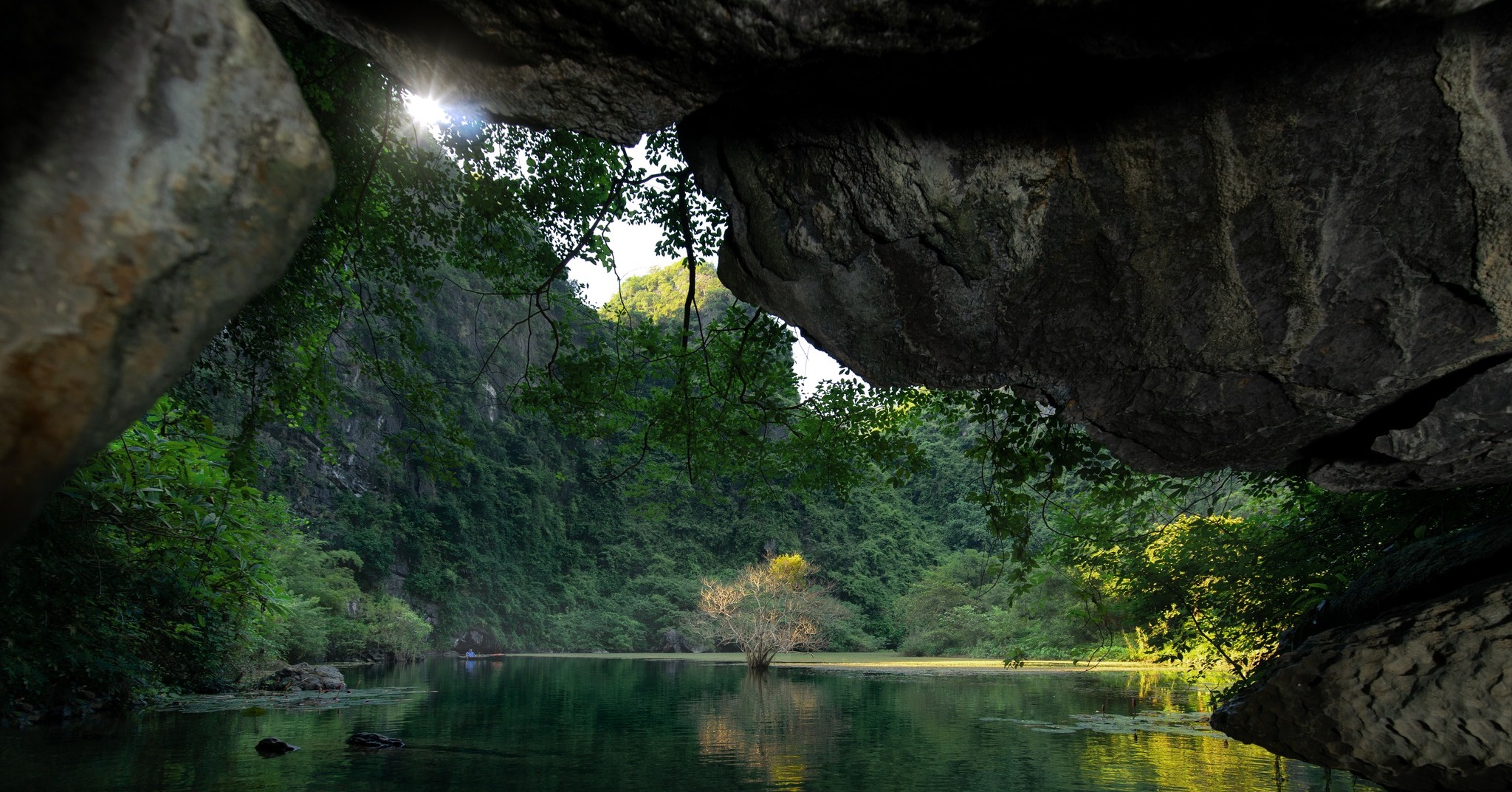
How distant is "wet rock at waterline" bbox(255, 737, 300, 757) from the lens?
834 centimetres

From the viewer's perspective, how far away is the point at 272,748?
332 inches

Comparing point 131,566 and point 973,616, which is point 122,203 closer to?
point 131,566

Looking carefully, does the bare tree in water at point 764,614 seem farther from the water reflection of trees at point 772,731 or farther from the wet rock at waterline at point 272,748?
the wet rock at waterline at point 272,748

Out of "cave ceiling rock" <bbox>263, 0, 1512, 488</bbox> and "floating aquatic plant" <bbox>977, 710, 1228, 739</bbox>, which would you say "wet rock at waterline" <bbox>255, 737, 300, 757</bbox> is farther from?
"floating aquatic plant" <bbox>977, 710, 1228, 739</bbox>

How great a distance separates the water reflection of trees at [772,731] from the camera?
28.8 ft

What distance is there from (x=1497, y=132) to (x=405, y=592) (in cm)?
3834

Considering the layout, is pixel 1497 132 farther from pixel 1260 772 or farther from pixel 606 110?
pixel 1260 772

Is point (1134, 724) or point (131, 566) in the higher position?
point (131, 566)

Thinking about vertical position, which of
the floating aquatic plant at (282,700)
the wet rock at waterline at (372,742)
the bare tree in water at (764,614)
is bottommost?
the floating aquatic plant at (282,700)

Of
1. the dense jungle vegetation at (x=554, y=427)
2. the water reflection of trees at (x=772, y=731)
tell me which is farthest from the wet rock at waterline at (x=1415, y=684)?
the water reflection of trees at (x=772, y=731)

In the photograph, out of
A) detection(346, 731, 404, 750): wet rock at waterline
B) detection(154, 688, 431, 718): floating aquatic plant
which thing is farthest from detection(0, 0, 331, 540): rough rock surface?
detection(154, 688, 431, 718): floating aquatic plant

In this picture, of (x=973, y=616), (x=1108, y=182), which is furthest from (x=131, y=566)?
(x=973, y=616)

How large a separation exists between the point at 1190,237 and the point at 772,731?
10.3 meters

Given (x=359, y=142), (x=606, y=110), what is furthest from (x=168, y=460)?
(x=606, y=110)
